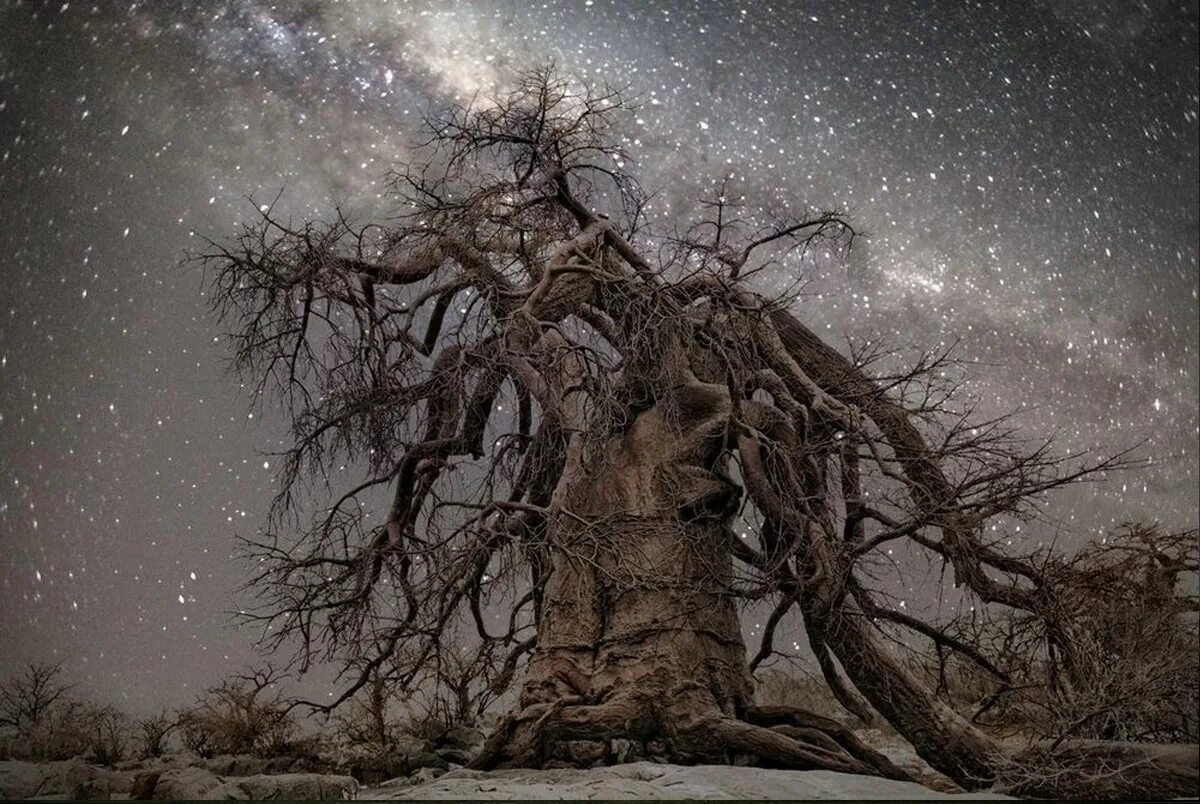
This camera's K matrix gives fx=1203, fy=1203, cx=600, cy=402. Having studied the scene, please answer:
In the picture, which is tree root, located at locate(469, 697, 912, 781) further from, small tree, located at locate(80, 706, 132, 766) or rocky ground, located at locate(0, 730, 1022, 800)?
small tree, located at locate(80, 706, 132, 766)

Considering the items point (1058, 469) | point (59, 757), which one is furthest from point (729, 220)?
point (59, 757)

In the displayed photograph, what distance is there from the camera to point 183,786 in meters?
4.55

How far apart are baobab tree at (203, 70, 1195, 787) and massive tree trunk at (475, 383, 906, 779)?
0.04 feet

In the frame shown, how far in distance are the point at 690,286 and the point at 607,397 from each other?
86 cm

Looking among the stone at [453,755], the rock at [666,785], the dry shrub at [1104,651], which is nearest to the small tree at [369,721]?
the stone at [453,755]

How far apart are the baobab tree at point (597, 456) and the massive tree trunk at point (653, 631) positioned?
0.01 meters

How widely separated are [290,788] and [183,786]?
416mm

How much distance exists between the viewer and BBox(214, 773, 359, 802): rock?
453 cm

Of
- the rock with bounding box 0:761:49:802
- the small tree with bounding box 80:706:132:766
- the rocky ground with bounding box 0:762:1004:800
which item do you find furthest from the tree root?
the small tree with bounding box 80:706:132:766

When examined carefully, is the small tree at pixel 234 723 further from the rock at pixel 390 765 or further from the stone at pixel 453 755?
the stone at pixel 453 755

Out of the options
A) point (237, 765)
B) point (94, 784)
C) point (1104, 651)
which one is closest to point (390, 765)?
point (237, 765)

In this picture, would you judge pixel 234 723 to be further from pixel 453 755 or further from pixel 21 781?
pixel 21 781

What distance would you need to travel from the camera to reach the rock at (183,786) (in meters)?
4.39

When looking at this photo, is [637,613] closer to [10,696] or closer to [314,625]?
[314,625]
